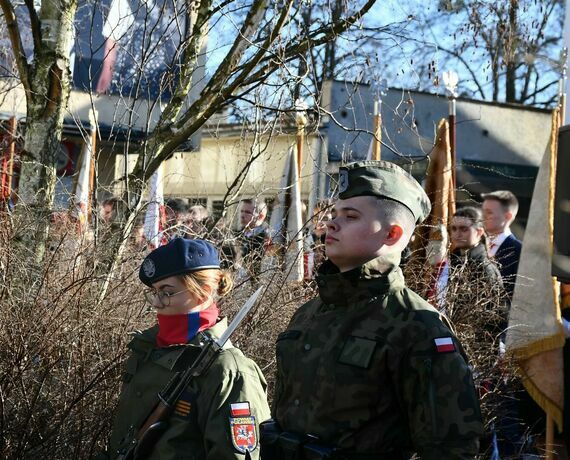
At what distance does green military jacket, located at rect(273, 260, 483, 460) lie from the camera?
265 centimetres

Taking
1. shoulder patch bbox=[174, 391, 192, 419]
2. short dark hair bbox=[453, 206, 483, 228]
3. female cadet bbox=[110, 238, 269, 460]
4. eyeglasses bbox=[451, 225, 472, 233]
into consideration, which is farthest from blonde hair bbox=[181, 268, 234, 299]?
short dark hair bbox=[453, 206, 483, 228]

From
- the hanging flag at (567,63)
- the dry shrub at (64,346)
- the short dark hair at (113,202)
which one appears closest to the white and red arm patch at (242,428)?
the dry shrub at (64,346)

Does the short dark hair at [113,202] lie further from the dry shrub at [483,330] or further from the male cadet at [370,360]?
the male cadet at [370,360]

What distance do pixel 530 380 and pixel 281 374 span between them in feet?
11.1

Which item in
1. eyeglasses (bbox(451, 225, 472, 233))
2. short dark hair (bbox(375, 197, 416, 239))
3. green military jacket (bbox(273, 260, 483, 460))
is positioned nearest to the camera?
green military jacket (bbox(273, 260, 483, 460))

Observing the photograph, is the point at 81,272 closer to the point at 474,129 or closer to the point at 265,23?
the point at 265,23

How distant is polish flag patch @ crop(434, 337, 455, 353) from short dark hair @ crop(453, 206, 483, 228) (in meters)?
4.12

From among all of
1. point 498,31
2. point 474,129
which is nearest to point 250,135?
point 498,31

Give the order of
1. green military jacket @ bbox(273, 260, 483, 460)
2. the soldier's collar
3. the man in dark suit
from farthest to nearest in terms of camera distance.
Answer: the man in dark suit < the soldier's collar < green military jacket @ bbox(273, 260, 483, 460)

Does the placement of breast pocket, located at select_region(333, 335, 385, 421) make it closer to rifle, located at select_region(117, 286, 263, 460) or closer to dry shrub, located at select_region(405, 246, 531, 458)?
rifle, located at select_region(117, 286, 263, 460)

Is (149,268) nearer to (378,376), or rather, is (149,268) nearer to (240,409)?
(240,409)

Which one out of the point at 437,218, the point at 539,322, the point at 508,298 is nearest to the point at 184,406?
the point at 508,298

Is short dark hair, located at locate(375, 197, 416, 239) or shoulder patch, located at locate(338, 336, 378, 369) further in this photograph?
short dark hair, located at locate(375, 197, 416, 239)

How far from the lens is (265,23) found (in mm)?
6160
